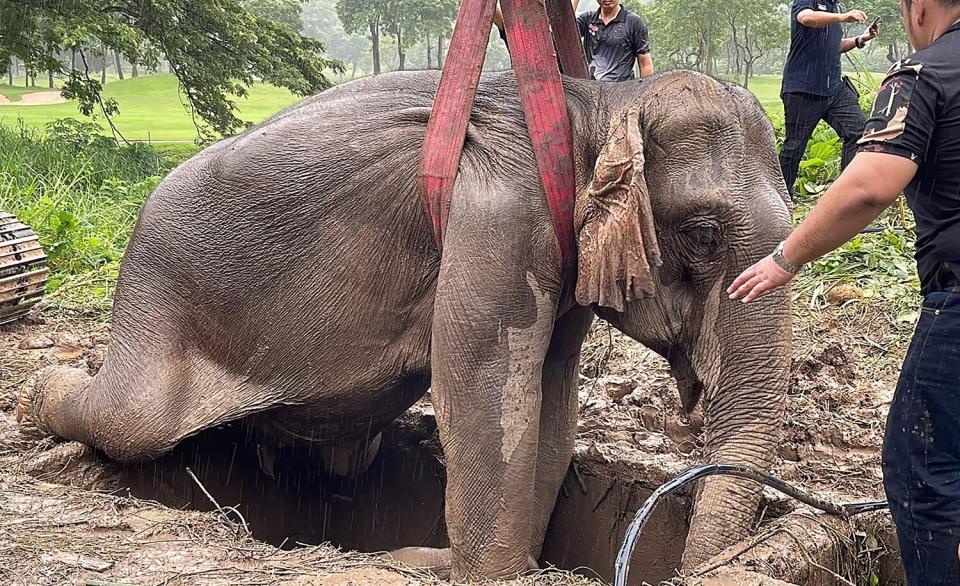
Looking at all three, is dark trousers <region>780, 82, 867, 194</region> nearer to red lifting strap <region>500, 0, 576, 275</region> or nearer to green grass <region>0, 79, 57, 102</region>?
red lifting strap <region>500, 0, 576, 275</region>

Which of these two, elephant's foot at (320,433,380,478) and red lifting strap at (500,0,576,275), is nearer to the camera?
red lifting strap at (500,0,576,275)

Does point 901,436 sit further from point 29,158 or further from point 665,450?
point 29,158

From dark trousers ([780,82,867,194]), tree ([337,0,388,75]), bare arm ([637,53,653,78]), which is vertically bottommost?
dark trousers ([780,82,867,194])

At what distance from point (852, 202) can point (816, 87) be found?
454cm

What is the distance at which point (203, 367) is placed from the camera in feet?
12.1

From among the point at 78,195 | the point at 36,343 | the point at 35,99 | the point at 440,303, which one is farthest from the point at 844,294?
the point at 35,99

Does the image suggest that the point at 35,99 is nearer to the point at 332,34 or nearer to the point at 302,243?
the point at 302,243

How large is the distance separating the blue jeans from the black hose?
0.52 meters

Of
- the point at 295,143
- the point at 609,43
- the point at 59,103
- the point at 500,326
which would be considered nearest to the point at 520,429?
the point at 500,326

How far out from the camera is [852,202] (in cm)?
205

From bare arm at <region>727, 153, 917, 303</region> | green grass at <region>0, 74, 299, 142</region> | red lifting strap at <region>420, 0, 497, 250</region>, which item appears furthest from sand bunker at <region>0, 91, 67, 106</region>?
bare arm at <region>727, 153, 917, 303</region>

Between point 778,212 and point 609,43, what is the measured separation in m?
3.47

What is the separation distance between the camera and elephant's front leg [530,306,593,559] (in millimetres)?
3652

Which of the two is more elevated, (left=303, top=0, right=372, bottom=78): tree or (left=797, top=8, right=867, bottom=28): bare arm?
(left=303, top=0, right=372, bottom=78): tree
